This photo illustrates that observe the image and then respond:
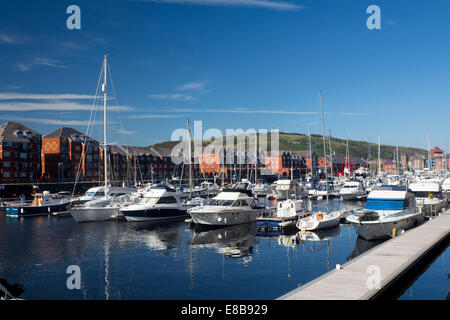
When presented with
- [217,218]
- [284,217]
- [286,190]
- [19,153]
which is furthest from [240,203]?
[19,153]

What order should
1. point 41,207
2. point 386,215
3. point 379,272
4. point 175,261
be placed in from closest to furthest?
point 379,272 → point 175,261 → point 386,215 → point 41,207

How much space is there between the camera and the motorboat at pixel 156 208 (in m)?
47.0

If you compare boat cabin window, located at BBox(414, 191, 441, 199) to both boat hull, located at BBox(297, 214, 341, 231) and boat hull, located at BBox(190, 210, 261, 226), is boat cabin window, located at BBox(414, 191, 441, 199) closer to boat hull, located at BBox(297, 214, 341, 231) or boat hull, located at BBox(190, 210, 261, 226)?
boat hull, located at BBox(297, 214, 341, 231)

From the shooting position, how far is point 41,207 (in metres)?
57.3

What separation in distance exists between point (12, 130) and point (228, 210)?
81933 mm

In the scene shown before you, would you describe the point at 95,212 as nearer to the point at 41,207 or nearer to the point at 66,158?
the point at 41,207

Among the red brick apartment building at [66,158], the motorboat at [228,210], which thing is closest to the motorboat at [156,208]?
the motorboat at [228,210]

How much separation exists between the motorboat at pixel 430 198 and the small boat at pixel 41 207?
4821cm

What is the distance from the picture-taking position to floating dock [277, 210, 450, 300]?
52.0 ft

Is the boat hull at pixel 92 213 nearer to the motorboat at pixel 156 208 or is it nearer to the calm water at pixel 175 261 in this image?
the motorboat at pixel 156 208

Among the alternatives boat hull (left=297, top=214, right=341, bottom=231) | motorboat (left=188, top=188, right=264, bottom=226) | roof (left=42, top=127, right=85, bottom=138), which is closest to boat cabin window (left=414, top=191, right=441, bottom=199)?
boat hull (left=297, top=214, right=341, bottom=231)

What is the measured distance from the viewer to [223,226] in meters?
41.7
